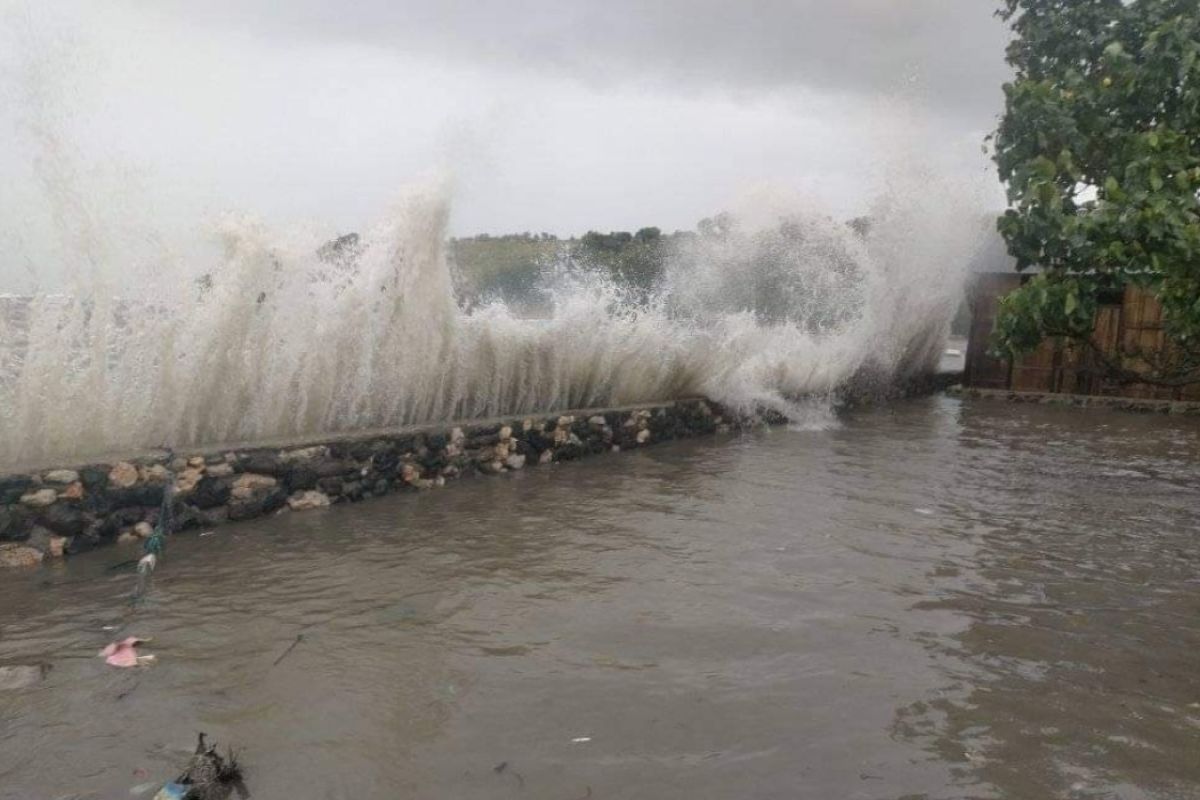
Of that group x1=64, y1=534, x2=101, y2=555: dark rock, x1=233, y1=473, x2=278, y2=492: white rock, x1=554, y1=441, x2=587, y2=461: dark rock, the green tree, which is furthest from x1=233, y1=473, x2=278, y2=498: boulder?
the green tree

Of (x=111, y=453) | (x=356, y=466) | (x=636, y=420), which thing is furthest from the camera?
(x=636, y=420)

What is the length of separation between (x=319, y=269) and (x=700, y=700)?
5018mm

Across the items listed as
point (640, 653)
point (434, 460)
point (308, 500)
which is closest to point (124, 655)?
point (640, 653)

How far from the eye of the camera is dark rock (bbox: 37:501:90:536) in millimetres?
5129

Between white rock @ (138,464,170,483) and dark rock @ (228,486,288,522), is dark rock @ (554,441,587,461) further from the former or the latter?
white rock @ (138,464,170,483)

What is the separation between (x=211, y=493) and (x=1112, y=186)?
6.14m

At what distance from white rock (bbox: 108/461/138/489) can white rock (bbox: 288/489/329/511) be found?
112cm

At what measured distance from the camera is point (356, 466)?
6.86m

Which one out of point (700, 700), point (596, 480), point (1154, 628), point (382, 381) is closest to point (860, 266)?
point (596, 480)

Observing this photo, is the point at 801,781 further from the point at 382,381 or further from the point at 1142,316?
the point at 1142,316

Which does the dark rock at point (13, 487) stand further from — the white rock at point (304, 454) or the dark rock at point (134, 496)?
the white rock at point (304, 454)

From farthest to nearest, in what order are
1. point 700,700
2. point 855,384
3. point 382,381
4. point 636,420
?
point 855,384 < point 636,420 < point 382,381 < point 700,700

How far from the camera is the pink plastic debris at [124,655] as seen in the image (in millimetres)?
3662

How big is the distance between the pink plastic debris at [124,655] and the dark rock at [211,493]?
83.5 inches
